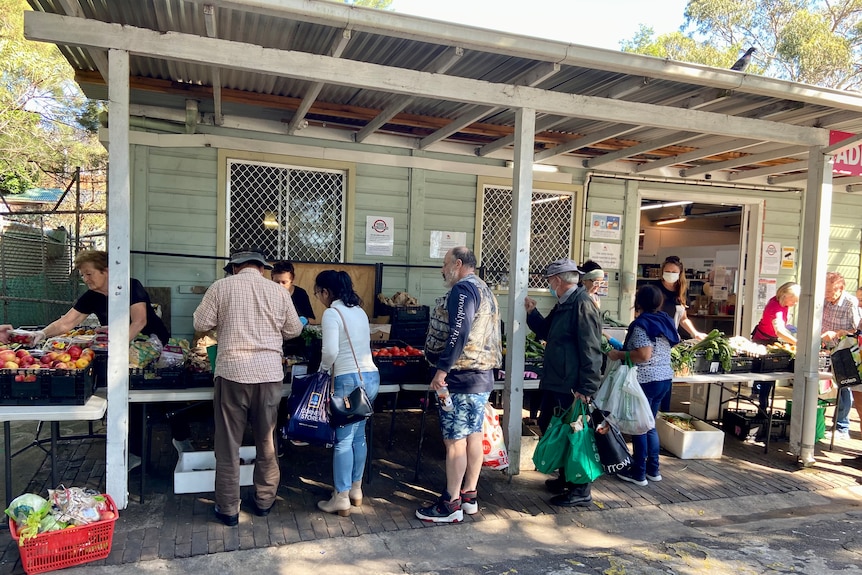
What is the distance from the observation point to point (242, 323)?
3596 mm

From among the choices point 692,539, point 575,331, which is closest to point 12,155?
point 575,331

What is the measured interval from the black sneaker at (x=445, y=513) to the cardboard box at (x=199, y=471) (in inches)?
54.1

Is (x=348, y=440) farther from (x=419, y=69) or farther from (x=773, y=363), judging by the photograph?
(x=773, y=363)

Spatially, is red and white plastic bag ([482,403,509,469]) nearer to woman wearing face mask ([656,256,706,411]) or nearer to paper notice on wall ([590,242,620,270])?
woman wearing face mask ([656,256,706,411])

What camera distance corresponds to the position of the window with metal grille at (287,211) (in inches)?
256

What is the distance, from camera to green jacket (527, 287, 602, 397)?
4.05 metres

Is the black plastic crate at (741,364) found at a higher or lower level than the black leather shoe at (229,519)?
higher

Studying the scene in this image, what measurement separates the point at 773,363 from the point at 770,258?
374 cm

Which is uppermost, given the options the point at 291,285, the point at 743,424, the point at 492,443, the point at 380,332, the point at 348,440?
the point at 291,285

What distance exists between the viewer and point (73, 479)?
439cm

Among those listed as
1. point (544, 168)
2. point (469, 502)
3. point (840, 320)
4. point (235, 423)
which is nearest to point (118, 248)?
point (235, 423)

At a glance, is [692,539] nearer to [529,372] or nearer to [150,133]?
[529,372]

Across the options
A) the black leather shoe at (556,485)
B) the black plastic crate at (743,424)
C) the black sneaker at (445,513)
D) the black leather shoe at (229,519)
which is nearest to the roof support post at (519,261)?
the black leather shoe at (556,485)

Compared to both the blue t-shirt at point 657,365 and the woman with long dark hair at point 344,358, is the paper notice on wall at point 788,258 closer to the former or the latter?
the blue t-shirt at point 657,365
